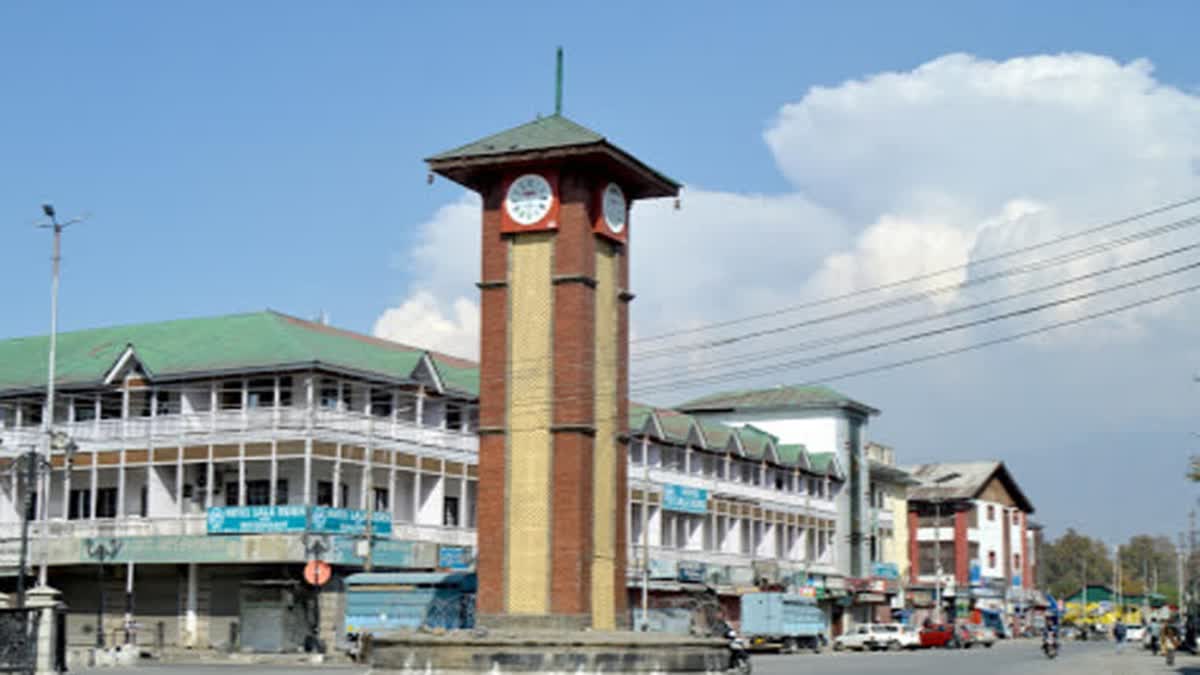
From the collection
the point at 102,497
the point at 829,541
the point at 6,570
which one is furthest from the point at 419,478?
the point at 829,541

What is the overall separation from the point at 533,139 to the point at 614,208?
246cm

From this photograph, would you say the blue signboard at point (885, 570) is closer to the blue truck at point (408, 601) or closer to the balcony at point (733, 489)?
the balcony at point (733, 489)

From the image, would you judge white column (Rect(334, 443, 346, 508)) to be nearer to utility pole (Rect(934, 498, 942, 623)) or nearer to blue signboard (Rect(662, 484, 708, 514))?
blue signboard (Rect(662, 484, 708, 514))

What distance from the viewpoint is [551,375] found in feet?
113

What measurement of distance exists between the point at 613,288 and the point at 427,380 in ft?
77.8

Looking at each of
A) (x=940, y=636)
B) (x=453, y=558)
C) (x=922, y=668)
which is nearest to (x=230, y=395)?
(x=453, y=558)

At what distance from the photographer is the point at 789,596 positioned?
69375 mm

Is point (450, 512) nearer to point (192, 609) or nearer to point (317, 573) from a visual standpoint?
point (192, 609)

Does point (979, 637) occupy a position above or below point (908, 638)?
below

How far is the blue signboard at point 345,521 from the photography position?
171ft

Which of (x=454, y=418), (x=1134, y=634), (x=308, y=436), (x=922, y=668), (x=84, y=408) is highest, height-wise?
(x=84, y=408)

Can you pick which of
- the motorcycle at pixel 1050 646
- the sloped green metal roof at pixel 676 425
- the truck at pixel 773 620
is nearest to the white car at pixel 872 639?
the truck at pixel 773 620

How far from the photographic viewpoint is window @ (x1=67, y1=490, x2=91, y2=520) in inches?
2355

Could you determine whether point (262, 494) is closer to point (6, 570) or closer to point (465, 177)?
point (6, 570)
